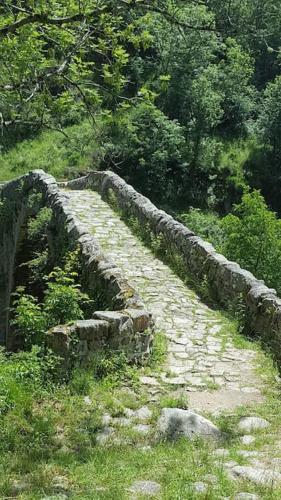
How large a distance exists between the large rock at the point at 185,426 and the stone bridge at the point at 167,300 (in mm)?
609

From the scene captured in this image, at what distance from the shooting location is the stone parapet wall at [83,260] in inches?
263

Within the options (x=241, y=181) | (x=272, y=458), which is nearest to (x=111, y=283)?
(x=272, y=458)

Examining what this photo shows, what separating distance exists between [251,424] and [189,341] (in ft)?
7.32

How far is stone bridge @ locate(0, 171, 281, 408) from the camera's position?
6453mm

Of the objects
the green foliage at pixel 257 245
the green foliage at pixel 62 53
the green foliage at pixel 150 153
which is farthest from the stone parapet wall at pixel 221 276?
the green foliage at pixel 150 153

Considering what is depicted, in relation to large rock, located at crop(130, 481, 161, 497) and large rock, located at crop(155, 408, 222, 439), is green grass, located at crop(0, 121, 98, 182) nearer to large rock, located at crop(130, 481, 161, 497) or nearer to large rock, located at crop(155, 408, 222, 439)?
large rock, located at crop(155, 408, 222, 439)

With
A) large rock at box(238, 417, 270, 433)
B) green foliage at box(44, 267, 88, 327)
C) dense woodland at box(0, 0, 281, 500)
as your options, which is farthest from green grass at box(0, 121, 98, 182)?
large rock at box(238, 417, 270, 433)

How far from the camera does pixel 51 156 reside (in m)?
34.1

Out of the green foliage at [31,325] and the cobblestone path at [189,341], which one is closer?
the cobblestone path at [189,341]

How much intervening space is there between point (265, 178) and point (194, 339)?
31.6 metres

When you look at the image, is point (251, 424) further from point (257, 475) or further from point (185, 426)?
point (257, 475)

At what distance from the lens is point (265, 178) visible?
37.8m

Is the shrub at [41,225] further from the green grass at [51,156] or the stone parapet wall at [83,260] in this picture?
the green grass at [51,156]

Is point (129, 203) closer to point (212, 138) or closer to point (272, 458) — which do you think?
point (272, 458)
